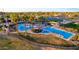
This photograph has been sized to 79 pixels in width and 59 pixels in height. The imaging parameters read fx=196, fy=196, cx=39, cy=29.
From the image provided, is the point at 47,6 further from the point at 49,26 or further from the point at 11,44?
the point at 11,44

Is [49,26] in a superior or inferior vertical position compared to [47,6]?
inferior

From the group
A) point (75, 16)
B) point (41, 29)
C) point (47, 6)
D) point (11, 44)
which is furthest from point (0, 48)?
point (75, 16)

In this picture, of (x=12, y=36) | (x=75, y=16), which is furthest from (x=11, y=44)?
(x=75, y=16)

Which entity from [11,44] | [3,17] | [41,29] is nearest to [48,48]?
[41,29]

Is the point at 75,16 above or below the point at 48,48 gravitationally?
above
